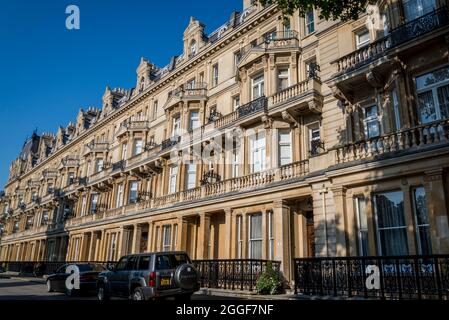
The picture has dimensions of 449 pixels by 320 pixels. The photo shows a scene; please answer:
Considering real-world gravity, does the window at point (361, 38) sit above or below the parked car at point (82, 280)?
above

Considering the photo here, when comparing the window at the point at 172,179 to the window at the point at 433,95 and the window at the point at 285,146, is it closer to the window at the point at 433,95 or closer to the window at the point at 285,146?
the window at the point at 285,146

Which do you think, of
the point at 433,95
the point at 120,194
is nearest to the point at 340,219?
the point at 433,95

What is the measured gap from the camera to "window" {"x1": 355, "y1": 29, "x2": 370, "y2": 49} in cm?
1661

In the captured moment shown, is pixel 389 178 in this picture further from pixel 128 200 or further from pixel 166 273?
pixel 128 200

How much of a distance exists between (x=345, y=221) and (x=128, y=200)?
2268cm

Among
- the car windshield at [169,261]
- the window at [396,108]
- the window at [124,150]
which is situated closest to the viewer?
the car windshield at [169,261]

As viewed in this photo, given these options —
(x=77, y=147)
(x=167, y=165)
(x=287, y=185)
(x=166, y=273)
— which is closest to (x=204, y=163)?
(x=167, y=165)

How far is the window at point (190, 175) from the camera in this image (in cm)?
2508

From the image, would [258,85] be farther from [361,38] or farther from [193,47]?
[193,47]

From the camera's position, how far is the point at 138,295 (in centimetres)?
1160

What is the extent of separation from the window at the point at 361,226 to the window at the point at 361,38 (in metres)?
7.85

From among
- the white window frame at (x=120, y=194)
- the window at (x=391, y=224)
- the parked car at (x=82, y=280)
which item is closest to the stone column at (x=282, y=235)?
the window at (x=391, y=224)

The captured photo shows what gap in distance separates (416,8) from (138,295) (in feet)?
50.4

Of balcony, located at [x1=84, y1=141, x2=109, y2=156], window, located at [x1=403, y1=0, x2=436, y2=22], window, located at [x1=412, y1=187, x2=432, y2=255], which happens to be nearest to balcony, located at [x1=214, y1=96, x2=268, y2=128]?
Answer: window, located at [x1=403, y1=0, x2=436, y2=22]
